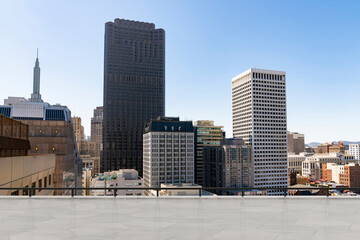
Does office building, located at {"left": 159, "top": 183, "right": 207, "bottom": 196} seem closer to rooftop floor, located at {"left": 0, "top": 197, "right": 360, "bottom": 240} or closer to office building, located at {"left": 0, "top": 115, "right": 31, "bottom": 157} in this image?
rooftop floor, located at {"left": 0, "top": 197, "right": 360, "bottom": 240}

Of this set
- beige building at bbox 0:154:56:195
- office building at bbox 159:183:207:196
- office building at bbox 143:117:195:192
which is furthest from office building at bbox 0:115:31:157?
office building at bbox 143:117:195:192

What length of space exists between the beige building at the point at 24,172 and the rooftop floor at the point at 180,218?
4.35 metres

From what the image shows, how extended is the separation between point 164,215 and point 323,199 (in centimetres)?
1008

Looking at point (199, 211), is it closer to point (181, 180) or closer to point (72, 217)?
point (72, 217)

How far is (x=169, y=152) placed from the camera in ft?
579

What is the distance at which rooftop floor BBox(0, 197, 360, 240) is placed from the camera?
9.41m

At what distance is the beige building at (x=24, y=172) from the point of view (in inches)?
799

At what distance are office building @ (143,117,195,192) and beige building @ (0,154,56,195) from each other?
457 feet

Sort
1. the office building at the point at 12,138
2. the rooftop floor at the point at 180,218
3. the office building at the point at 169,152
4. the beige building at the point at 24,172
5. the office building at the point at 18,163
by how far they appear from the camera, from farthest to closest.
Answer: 1. the office building at the point at 169,152
2. the office building at the point at 12,138
3. the office building at the point at 18,163
4. the beige building at the point at 24,172
5. the rooftop floor at the point at 180,218

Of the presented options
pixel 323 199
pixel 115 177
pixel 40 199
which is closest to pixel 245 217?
pixel 323 199

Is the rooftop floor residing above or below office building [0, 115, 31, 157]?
below

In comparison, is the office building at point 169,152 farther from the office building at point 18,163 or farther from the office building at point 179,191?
the office building at point 18,163

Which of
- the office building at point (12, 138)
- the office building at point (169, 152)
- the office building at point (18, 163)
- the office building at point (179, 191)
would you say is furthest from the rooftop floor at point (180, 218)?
the office building at point (169, 152)

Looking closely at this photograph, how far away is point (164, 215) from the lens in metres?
12.5
